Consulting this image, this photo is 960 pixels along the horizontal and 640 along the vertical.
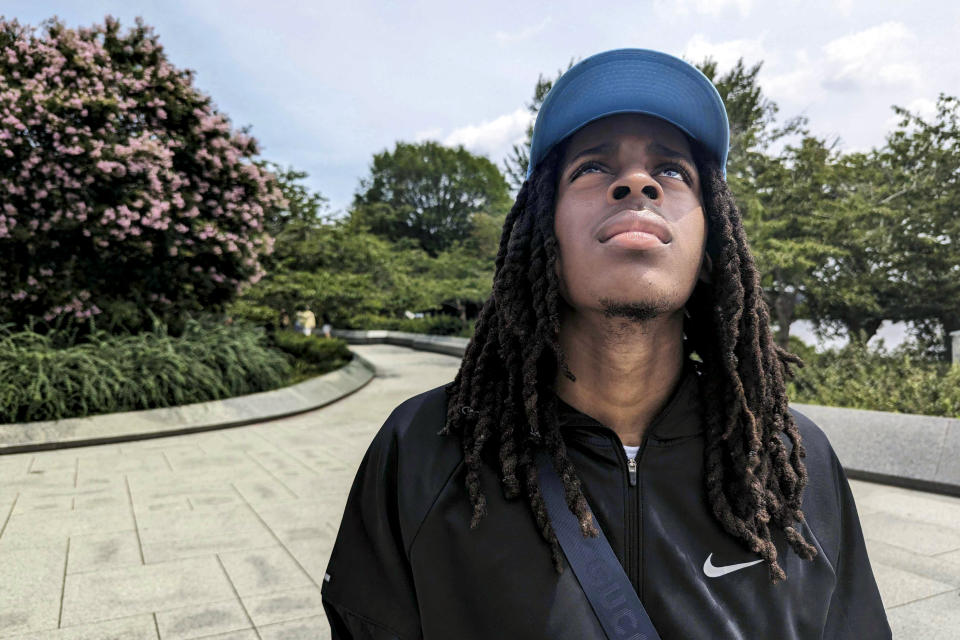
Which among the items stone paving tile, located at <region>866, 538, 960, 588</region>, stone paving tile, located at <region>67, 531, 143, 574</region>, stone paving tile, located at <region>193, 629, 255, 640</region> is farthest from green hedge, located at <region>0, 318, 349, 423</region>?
stone paving tile, located at <region>866, 538, 960, 588</region>

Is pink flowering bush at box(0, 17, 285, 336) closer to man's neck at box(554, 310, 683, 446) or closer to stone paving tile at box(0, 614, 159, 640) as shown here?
stone paving tile at box(0, 614, 159, 640)

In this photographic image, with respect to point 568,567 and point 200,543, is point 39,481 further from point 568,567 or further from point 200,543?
point 568,567

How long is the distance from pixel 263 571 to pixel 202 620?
2.17 ft

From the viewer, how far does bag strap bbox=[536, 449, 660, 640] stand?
1.09 metres

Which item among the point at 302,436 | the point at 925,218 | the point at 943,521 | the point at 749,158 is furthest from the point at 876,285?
the point at 302,436

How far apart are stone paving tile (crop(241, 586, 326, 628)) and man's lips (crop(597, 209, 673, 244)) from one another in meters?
2.89

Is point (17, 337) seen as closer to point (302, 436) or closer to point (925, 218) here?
point (302, 436)

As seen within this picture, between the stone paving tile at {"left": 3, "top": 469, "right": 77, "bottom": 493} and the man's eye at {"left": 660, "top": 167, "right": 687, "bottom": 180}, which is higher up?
the man's eye at {"left": 660, "top": 167, "right": 687, "bottom": 180}

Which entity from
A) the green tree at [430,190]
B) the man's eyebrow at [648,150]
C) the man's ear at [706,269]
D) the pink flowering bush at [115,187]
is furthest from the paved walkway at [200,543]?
the green tree at [430,190]

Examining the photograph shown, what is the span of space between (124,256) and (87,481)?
5.37 m

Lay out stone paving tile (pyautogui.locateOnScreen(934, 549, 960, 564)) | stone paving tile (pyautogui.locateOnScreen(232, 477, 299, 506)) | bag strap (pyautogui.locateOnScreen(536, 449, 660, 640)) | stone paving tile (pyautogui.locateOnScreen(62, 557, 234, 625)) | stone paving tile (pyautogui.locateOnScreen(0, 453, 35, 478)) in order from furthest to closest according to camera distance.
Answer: stone paving tile (pyautogui.locateOnScreen(0, 453, 35, 478))
stone paving tile (pyautogui.locateOnScreen(232, 477, 299, 506))
stone paving tile (pyautogui.locateOnScreen(934, 549, 960, 564))
stone paving tile (pyautogui.locateOnScreen(62, 557, 234, 625))
bag strap (pyautogui.locateOnScreen(536, 449, 660, 640))

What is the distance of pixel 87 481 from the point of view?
19.2 ft

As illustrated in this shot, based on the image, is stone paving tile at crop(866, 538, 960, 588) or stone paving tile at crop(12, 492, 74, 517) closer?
stone paving tile at crop(866, 538, 960, 588)

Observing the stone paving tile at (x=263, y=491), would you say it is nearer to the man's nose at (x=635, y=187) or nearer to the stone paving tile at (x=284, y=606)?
the stone paving tile at (x=284, y=606)
